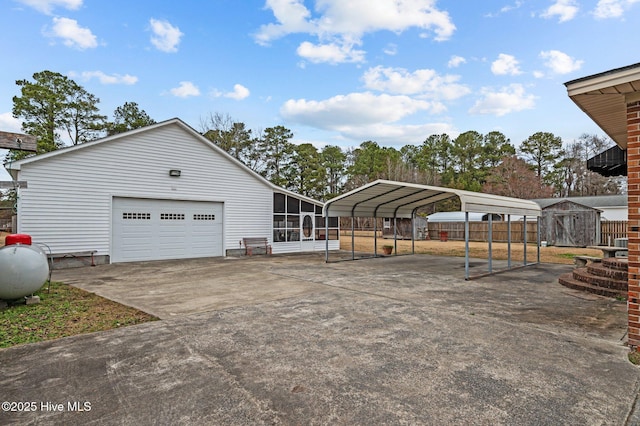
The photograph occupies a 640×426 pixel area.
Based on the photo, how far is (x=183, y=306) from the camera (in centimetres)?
560

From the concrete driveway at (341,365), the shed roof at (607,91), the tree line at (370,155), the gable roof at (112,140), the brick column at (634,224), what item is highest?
the tree line at (370,155)

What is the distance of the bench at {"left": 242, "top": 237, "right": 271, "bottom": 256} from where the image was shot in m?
14.5

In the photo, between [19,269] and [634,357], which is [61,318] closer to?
[19,269]

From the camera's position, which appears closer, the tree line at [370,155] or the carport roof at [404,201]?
the carport roof at [404,201]

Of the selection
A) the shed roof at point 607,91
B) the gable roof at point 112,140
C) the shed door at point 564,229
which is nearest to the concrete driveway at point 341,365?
the shed roof at point 607,91

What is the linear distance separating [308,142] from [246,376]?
35178 mm

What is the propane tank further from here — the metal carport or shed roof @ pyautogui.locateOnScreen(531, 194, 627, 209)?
shed roof @ pyautogui.locateOnScreen(531, 194, 627, 209)

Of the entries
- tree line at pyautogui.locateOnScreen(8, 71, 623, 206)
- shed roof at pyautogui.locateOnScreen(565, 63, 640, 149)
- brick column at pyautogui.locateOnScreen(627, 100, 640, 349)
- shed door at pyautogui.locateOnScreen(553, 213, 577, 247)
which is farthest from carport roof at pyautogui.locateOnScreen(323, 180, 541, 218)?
tree line at pyautogui.locateOnScreen(8, 71, 623, 206)

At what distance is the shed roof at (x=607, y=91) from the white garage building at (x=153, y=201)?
40.8 ft

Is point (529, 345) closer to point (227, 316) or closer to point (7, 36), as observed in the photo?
point (227, 316)

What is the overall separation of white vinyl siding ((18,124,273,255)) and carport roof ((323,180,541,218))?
472 cm

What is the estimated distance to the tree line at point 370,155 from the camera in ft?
85.4

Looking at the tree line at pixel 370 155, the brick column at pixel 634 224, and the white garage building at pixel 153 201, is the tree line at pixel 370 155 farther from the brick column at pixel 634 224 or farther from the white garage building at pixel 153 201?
the brick column at pixel 634 224

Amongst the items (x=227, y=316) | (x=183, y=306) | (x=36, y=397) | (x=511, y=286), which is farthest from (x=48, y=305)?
(x=511, y=286)
